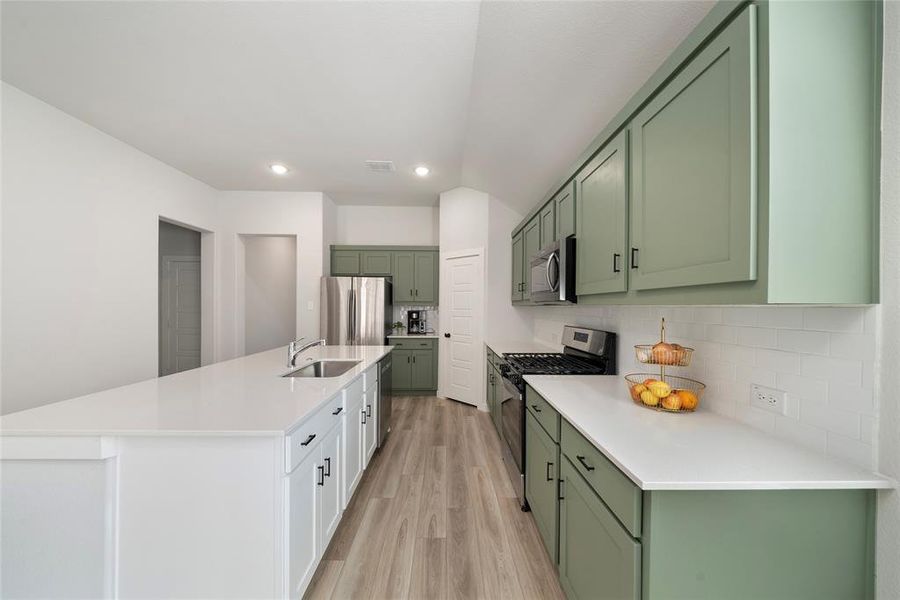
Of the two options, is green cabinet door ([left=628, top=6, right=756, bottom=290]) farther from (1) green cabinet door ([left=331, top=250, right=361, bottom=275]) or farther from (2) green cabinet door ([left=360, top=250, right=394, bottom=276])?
(1) green cabinet door ([left=331, top=250, right=361, bottom=275])

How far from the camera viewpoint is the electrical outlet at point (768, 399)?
1190 mm

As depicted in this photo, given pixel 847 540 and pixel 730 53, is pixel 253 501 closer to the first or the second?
pixel 847 540

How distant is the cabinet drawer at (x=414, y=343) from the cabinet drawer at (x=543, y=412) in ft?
9.73

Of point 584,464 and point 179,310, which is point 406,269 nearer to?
point 179,310

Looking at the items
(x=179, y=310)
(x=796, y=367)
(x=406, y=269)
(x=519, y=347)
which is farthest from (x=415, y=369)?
(x=796, y=367)

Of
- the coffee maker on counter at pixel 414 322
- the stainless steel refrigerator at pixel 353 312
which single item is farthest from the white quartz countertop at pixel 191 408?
the coffee maker on counter at pixel 414 322

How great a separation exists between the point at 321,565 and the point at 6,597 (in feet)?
3.67

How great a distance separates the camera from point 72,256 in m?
2.80

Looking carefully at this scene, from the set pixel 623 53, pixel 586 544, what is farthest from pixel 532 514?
pixel 623 53

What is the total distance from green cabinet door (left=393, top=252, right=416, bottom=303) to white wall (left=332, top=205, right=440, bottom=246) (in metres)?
0.43

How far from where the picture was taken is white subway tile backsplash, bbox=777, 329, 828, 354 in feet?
3.51

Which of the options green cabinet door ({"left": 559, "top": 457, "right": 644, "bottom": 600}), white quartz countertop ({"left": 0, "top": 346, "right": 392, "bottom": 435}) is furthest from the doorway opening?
green cabinet door ({"left": 559, "top": 457, "right": 644, "bottom": 600})

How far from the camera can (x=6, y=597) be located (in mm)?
1240

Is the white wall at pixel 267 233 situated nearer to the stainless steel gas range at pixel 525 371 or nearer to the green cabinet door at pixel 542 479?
the stainless steel gas range at pixel 525 371
